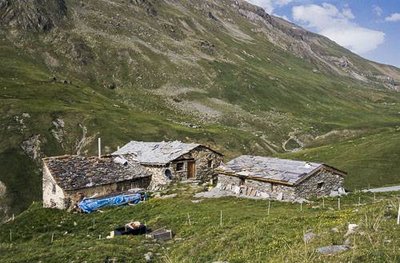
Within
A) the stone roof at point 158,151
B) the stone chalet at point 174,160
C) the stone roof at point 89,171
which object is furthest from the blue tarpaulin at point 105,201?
the stone roof at point 158,151

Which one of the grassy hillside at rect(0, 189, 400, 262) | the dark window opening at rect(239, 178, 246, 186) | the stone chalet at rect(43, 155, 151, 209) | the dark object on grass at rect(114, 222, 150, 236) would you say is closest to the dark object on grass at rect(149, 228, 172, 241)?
the grassy hillside at rect(0, 189, 400, 262)

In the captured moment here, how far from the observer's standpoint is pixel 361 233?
1989cm

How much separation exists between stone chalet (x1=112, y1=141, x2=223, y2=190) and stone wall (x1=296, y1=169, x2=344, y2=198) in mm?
18782

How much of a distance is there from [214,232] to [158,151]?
3617 centimetres

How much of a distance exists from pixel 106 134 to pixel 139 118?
21.8 metres

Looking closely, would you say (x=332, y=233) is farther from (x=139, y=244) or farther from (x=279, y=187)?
(x=279, y=187)

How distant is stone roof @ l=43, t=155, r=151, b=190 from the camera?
55812mm

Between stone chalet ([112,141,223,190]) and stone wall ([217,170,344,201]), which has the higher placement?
stone chalet ([112,141,223,190])

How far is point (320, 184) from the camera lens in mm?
51406

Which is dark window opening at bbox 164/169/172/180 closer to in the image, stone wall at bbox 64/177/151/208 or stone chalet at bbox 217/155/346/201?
stone wall at bbox 64/177/151/208

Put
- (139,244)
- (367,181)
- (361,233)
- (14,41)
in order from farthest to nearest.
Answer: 1. (14,41)
2. (367,181)
3. (139,244)
4. (361,233)

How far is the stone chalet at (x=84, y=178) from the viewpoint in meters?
54.8

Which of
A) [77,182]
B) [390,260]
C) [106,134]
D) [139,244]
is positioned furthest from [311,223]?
[106,134]

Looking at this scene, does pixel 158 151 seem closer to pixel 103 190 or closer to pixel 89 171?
pixel 89 171
